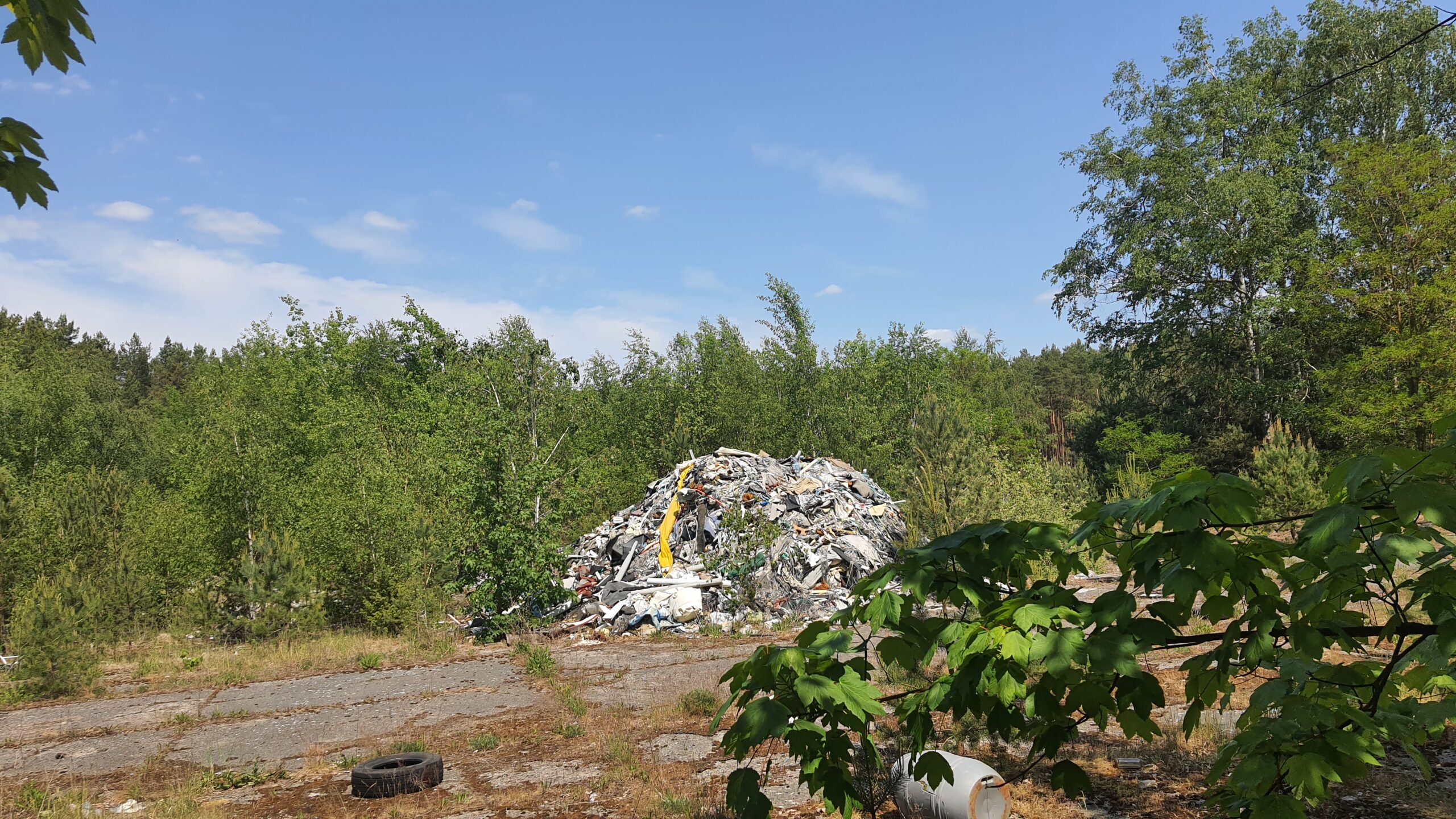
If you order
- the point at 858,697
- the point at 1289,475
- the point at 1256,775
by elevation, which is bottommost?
the point at 1256,775

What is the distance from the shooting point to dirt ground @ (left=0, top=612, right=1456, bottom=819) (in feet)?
19.6

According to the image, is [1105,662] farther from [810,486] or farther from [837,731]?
[810,486]

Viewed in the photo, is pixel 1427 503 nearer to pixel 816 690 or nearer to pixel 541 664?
pixel 816 690

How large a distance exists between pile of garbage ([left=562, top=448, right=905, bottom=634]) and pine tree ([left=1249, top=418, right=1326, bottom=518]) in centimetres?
906

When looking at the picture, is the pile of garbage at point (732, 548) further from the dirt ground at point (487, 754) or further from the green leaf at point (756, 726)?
the green leaf at point (756, 726)

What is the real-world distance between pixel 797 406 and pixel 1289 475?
1685cm

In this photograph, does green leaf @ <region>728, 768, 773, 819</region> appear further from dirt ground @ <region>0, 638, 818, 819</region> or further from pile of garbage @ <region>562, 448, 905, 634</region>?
pile of garbage @ <region>562, 448, 905, 634</region>

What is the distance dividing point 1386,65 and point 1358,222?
8385mm

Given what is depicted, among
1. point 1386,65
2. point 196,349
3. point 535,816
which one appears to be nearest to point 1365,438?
point 1386,65

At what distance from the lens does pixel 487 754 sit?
8234mm

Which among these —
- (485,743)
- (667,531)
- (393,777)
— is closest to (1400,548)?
(393,777)

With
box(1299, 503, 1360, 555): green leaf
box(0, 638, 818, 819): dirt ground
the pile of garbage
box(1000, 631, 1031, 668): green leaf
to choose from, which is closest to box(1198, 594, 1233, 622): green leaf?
box(1299, 503, 1360, 555): green leaf

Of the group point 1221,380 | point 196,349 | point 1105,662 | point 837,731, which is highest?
point 196,349

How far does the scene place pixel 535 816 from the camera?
6262 mm
